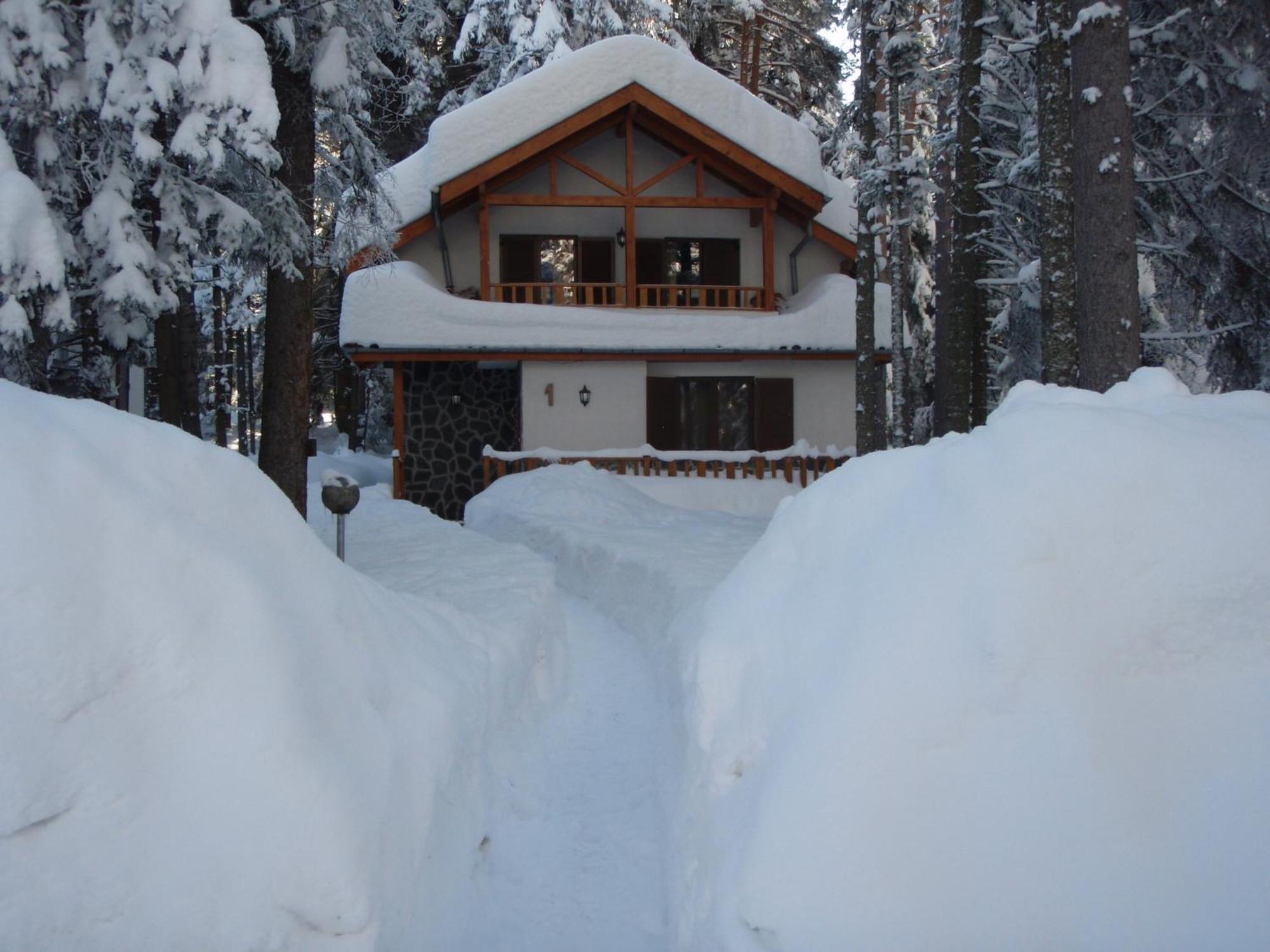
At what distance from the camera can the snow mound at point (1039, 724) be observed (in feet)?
9.21

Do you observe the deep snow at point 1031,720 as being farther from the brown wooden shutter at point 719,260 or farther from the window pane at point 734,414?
the brown wooden shutter at point 719,260

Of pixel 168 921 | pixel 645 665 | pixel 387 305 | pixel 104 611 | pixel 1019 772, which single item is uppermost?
pixel 387 305

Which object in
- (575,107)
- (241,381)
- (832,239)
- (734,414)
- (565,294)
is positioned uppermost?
(575,107)

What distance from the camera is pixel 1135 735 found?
298cm

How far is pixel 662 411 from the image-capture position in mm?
18641

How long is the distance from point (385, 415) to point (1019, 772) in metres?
27.7

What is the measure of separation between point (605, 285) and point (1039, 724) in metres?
16.3

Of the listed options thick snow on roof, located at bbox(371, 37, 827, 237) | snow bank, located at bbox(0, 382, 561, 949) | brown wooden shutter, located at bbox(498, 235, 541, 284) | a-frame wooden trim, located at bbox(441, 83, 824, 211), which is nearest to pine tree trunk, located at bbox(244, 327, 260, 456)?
brown wooden shutter, located at bbox(498, 235, 541, 284)

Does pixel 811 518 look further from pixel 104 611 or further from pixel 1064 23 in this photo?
pixel 1064 23

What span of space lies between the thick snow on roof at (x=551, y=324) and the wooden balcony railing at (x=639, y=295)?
19.0 inches

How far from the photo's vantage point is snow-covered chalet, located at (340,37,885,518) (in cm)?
1755

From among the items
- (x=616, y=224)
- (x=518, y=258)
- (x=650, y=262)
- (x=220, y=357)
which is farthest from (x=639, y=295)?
(x=220, y=357)

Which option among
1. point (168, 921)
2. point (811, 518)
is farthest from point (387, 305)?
point (168, 921)

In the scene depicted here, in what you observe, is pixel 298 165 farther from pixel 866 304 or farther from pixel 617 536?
pixel 866 304
